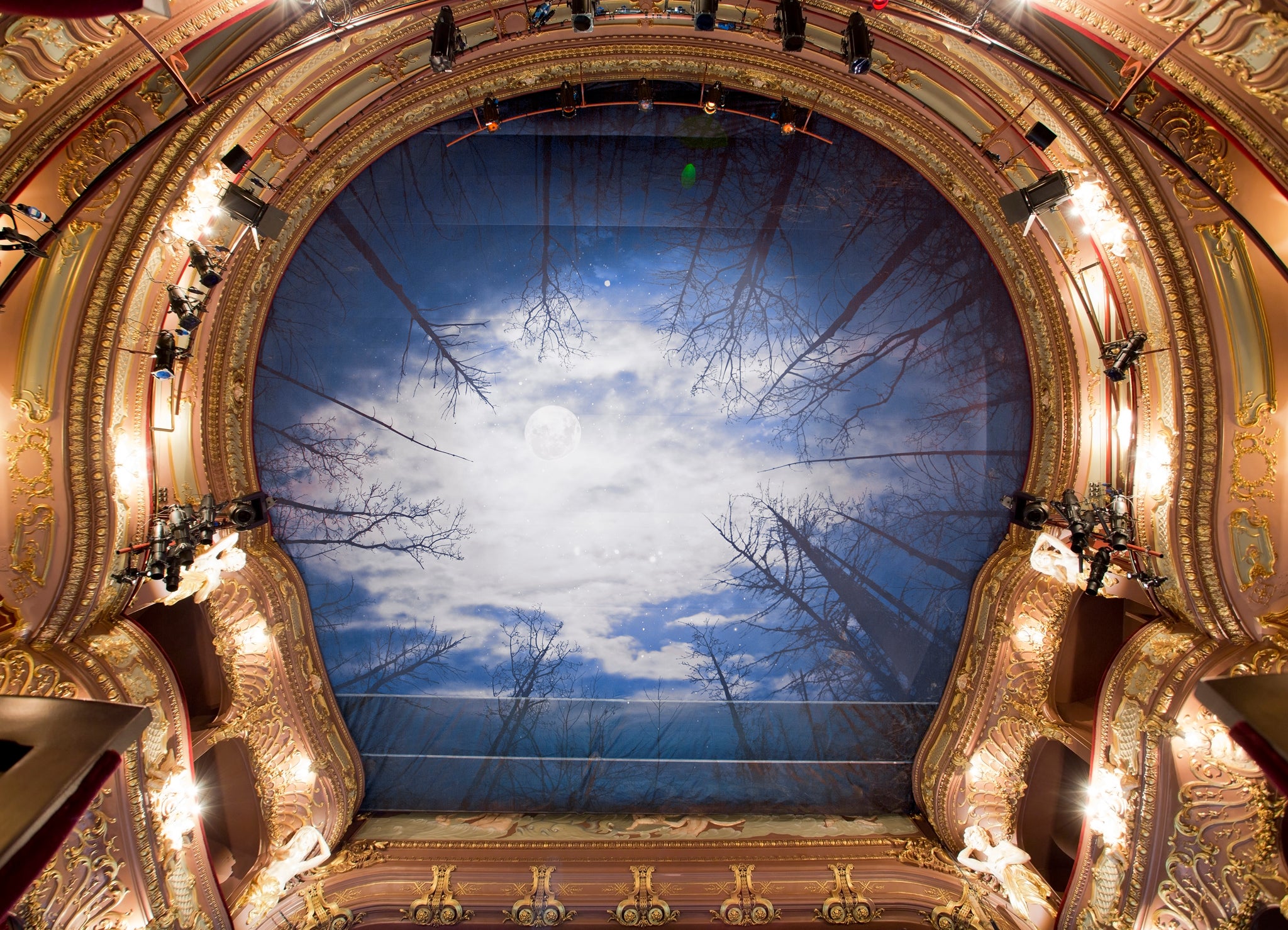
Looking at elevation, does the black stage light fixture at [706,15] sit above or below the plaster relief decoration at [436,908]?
above

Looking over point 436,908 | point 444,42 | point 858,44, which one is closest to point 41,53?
point 444,42

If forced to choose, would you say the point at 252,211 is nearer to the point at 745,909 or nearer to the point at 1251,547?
the point at 745,909

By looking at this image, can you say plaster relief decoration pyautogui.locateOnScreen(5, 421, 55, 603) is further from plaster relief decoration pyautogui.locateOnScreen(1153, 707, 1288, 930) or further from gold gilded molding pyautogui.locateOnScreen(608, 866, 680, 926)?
plaster relief decoration pyautogui.locateOnScreen(1153, 707, 1288, 930)

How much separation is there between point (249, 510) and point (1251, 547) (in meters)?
8.92

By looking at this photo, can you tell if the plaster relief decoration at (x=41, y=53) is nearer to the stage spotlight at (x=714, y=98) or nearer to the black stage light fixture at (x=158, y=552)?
the black stage light fixture at (x=158, y=552)

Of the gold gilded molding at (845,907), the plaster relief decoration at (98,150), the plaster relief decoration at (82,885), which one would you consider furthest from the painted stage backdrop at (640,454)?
the plaster relief decoration at (82,885)

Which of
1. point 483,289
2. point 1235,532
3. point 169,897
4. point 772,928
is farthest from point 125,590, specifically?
point 1235,532

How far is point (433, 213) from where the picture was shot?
20.6 ft

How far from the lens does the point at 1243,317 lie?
14.7 feet

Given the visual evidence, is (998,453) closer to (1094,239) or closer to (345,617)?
(1094,239)

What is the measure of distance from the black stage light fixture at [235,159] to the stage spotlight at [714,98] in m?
4.22

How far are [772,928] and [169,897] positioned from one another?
18.5ft

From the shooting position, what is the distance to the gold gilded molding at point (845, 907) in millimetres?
6066

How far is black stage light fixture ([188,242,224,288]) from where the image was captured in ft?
16.4
